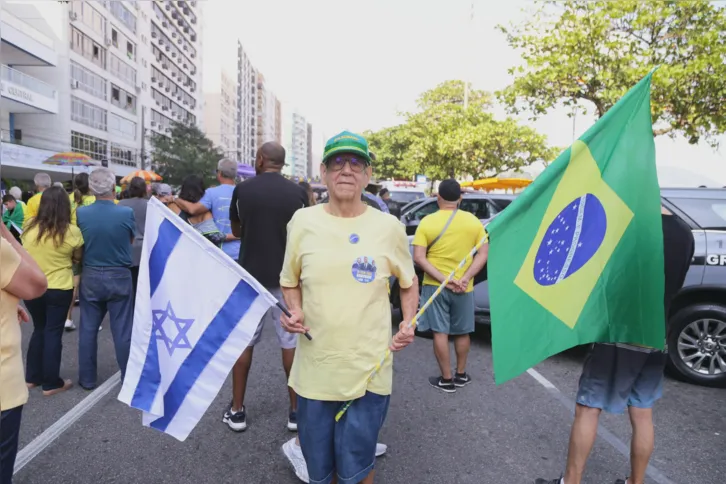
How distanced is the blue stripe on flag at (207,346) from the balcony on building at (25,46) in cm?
3498

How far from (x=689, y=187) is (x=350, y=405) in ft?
15.6

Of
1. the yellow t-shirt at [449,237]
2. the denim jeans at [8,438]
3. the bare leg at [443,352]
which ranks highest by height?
the yellow t-shirt at [449,237]

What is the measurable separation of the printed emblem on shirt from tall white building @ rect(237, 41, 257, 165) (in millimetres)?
107261

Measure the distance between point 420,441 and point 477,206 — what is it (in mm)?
7616

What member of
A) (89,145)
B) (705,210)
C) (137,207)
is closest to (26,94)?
(89,145)

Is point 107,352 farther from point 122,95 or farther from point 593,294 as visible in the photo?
point 122,95

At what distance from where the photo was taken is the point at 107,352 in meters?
6.07

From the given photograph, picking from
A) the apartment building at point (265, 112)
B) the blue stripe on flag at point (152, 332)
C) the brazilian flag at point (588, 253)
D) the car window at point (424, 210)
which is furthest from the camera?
the apartment building at point (265, 112)

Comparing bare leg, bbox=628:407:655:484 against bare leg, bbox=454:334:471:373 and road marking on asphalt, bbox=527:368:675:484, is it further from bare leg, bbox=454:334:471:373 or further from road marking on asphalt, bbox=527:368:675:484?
bare leg, bbox=454:334:471:373

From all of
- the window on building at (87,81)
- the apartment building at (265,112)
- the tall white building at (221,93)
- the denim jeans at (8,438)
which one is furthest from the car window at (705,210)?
the apartment building at (265,112)

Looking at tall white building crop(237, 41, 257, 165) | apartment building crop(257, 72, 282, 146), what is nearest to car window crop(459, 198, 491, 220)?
tall white building crop(237, 41, 257, 165)

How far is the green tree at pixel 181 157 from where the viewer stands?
50.9m

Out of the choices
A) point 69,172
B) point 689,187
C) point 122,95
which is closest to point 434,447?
point 689,187

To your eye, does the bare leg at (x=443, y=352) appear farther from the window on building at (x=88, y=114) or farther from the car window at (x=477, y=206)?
the window on building at (x=88, y=114)
